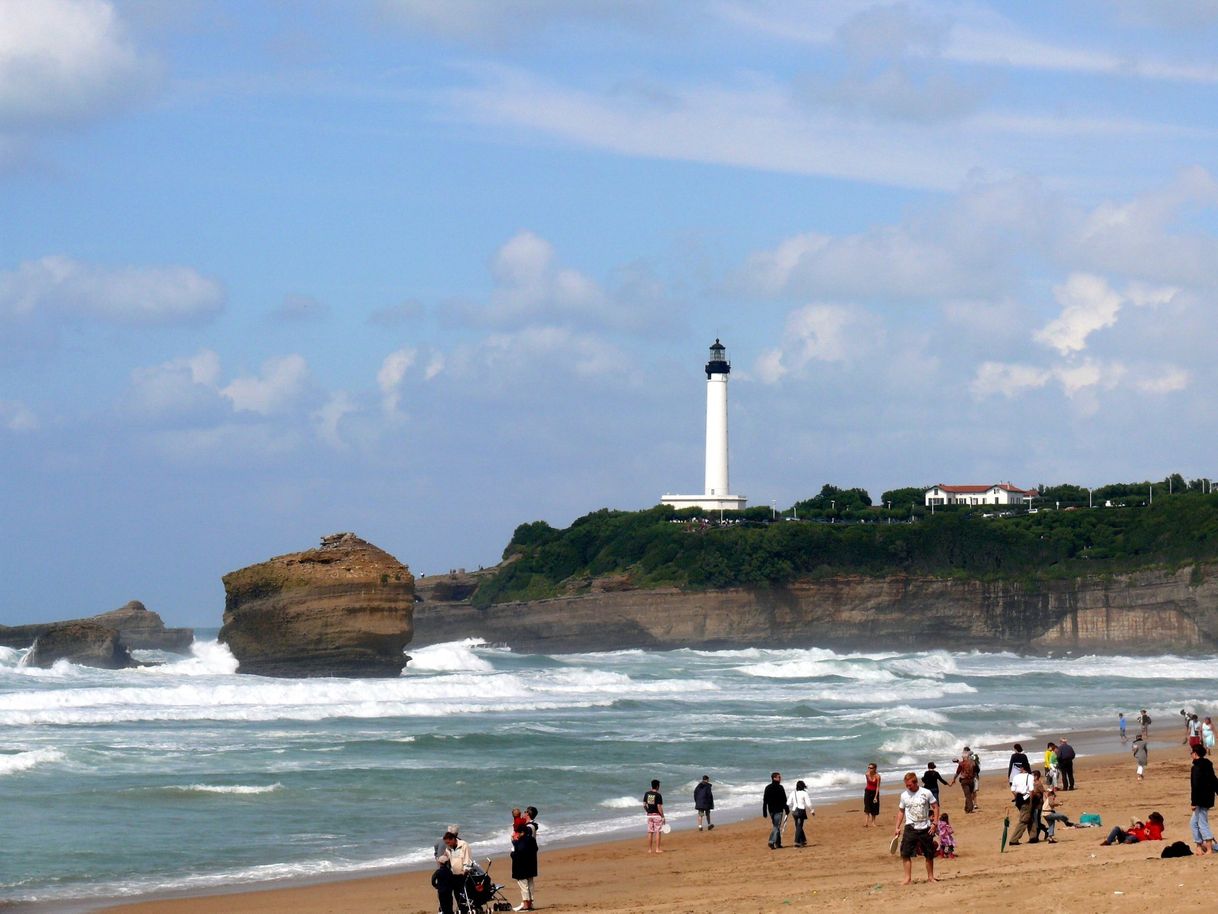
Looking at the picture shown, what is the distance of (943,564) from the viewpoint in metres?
94.2

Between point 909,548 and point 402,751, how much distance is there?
66.4 meters

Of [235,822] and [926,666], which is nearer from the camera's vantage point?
[235,822]

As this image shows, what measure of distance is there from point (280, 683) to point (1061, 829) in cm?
Result: 3274

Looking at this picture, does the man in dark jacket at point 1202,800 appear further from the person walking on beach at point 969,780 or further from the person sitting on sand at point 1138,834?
the person walking on beach at point 969,780

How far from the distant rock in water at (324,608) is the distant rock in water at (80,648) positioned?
13963 mm

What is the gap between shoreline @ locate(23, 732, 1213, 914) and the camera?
16.9 metres

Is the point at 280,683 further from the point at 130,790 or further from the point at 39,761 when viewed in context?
the point at 130,790

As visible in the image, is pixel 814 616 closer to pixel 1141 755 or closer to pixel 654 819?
pixel 1141 755

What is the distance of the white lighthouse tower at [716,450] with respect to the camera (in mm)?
106062

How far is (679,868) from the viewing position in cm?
1916

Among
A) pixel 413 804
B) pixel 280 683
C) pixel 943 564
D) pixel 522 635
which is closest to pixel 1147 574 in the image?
pixel 943 564

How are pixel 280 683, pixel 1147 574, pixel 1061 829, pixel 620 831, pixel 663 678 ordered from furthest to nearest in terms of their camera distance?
pixel 1147 574, pixel 663 678, pixel 280 683, pixel 620 831, pixel 1061 829

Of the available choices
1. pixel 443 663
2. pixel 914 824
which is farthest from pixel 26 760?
pixel 443 663

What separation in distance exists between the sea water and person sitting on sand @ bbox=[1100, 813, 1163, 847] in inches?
290
